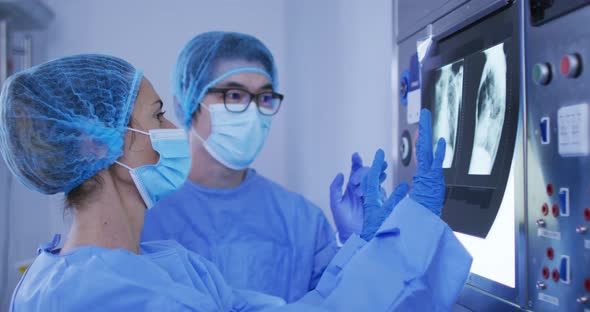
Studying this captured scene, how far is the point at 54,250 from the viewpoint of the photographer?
1.04 meters

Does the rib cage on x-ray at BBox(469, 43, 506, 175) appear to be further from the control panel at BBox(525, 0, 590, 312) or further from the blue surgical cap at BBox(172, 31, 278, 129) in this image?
the blue surgical cap at BBox(172, 31, 278, 129)

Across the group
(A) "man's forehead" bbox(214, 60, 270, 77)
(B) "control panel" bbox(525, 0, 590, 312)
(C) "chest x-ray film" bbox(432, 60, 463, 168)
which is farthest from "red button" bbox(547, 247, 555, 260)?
(A) "man's forehead" bbox(214, 60, 270, 77)

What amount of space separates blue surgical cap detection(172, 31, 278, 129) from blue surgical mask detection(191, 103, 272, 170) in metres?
0.07

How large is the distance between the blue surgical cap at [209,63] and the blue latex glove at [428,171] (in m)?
0.86

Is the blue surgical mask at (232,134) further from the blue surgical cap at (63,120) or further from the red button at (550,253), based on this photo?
the red button at (550,253)

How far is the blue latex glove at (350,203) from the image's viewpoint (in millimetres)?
1314

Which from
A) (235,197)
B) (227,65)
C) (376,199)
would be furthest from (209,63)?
(376,199)

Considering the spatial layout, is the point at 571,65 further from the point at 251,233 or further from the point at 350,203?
the point at 251,233

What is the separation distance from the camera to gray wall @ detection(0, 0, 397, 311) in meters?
2.19

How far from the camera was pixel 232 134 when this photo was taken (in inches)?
63.4

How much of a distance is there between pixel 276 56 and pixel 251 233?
3.89 feet

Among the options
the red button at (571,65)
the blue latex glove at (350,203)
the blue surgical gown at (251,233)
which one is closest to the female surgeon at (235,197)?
the blue surgical gown at (251,233)

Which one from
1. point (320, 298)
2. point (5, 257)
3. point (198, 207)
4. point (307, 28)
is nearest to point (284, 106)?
point (307, 28)

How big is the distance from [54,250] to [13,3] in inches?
54.3
